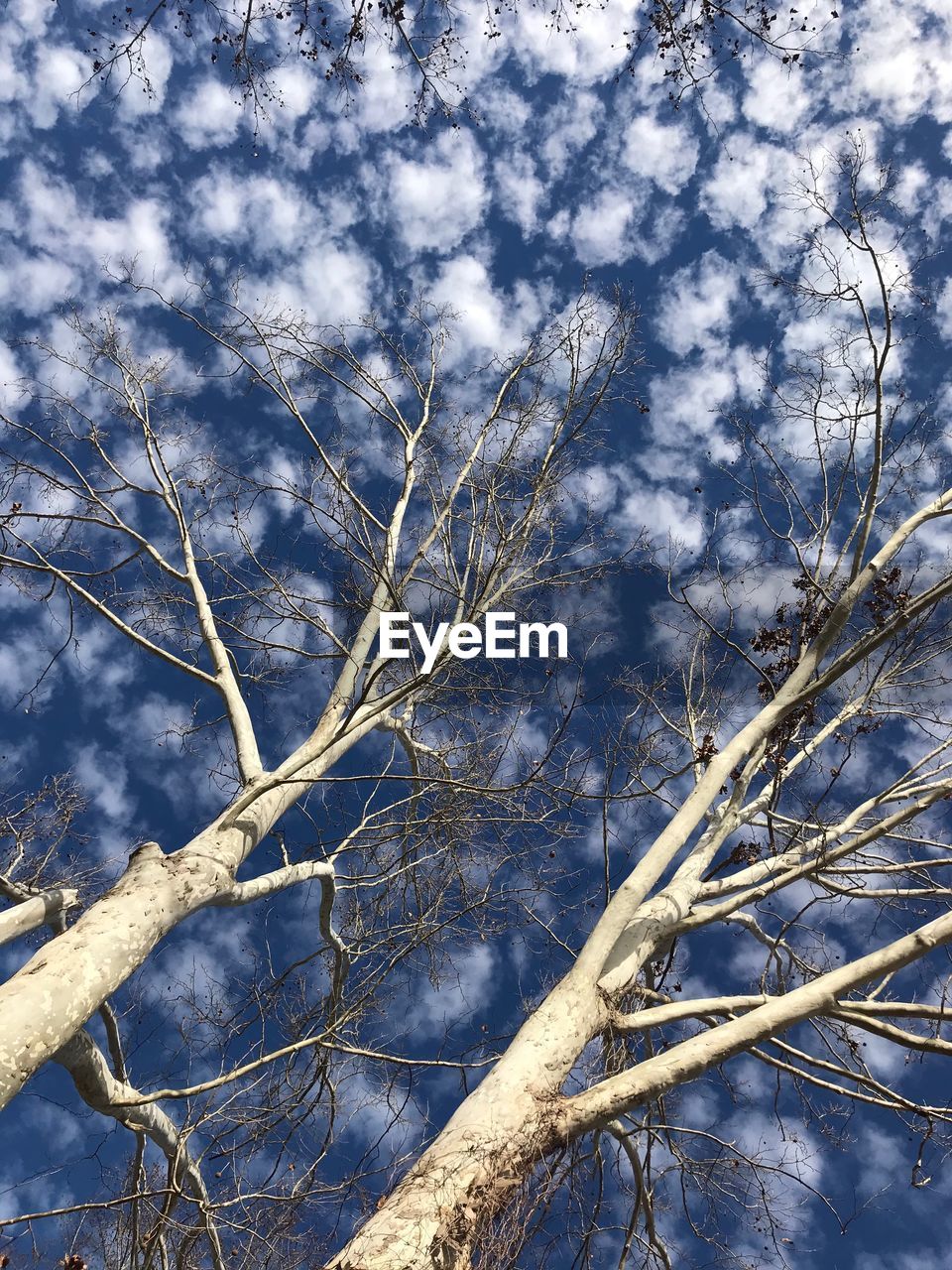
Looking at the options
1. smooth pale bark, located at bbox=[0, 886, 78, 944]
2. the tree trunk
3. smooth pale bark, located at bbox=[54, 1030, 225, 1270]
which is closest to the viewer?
the tree trunk

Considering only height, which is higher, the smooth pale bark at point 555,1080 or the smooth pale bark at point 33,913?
the smooth pale bark at point 33,913

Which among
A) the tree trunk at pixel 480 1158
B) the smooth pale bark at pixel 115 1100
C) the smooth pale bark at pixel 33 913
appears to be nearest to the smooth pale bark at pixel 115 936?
the smooth pale bark at pixel 115 1100

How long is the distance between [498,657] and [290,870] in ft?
Answer: 8.45

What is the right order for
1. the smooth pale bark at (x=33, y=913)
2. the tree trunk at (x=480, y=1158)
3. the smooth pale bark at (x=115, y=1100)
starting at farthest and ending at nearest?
the smooth pale bark at (x=33, y=913) < the smooth pale bark at (x=115, y=1100) < the tree trunk at (x=480, y=1158)

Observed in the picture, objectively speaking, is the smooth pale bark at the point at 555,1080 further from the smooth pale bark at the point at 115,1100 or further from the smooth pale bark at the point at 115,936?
the smooth pale bark at the point at 115,936

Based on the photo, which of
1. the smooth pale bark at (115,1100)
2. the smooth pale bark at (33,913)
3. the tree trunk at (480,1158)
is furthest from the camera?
the smooth pale bark at (33,913)

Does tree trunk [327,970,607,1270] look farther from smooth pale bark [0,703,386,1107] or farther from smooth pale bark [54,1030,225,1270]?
smooth pale bark [0,703,386,1107]

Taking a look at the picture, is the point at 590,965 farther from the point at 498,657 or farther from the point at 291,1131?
the point at 498,657

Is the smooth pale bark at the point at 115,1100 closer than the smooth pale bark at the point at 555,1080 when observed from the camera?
No

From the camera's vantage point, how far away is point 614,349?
20.9 ft

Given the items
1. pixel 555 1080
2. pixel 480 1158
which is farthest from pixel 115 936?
pixel 555 1080

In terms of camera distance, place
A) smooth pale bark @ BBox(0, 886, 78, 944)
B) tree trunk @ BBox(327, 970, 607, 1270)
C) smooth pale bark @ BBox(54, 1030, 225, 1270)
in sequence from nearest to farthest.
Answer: tree trunk @ BBox(327, 970, 607, 1270)
smooth pale bark @ BBox(54, 1030, 225, 1270)
smooth pale bark @ BBox(0, 886, 78, 944)

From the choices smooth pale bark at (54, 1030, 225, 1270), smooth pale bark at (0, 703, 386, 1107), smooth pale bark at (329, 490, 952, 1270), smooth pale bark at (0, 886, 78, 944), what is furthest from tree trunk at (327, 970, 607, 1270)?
smooth pale bark at (0, 886, 78, 944)

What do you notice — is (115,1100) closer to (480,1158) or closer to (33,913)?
(33,913)
